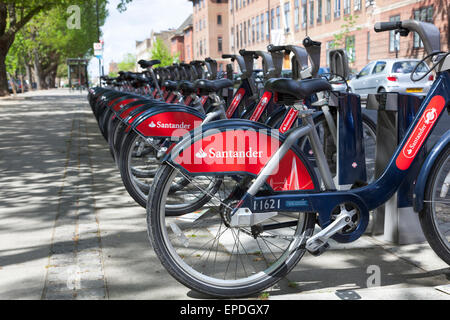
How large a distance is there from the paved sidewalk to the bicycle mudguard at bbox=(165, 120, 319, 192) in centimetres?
73

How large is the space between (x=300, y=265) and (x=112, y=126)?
3733 mm

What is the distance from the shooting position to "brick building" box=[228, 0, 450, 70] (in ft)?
97.6

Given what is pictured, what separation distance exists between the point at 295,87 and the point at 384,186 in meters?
0.84

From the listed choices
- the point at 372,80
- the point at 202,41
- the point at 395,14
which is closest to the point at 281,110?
the point at 372,80

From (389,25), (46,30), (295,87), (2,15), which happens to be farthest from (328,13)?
(295,87)

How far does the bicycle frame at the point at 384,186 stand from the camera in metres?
3.04

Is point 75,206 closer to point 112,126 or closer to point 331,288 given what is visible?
point 112,126

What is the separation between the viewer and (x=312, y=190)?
313cm

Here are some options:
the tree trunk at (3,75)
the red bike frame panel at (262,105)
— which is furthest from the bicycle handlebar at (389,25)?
the tree trunk at (3,75)

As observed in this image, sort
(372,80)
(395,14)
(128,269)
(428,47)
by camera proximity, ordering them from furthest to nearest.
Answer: (395,14) → (372,80) → (128,269) → (428,47)

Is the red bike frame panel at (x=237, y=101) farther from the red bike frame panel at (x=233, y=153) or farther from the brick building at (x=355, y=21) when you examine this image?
the brick building at (x=355, y=21)

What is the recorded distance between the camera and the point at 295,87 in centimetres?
298

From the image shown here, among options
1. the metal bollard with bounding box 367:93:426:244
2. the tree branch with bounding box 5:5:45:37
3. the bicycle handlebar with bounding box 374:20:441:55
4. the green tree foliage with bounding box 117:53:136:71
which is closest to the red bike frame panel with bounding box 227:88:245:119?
the metal bollard with bounding box 367:93:426:244

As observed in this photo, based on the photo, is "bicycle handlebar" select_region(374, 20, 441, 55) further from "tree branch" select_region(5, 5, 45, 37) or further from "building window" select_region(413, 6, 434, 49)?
"building window" select_region(413, 6, 434, 49)
